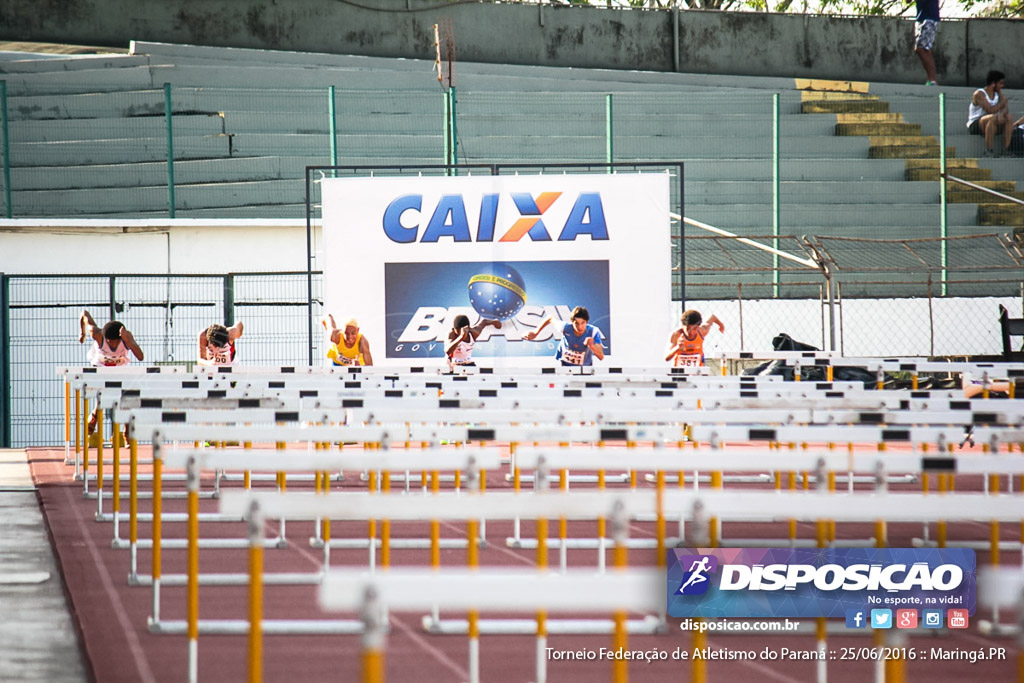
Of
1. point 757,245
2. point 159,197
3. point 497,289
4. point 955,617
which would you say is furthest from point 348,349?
point 955,617

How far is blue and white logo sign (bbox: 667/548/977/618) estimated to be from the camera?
488 centimetres

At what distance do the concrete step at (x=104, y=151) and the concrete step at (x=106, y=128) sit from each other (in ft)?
1.28

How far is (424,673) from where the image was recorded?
232 inches

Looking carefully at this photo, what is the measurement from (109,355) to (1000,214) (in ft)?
54.3

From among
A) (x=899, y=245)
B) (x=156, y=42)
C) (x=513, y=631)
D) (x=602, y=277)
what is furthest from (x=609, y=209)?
(x=156, y=42)

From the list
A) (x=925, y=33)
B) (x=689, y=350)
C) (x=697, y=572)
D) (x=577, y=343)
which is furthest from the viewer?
(x=925, y=33)

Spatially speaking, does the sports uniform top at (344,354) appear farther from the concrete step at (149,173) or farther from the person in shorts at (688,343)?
the concrete step at (149,173)

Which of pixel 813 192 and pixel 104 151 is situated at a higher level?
pixel 104 151

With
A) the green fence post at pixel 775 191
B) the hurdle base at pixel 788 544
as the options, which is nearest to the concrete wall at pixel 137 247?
the green fence post at pixel 775 191

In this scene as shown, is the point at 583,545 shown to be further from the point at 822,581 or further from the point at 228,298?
the point at 228,298

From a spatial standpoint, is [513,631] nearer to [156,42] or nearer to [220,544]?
[220,544]

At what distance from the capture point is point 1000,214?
2423 centimetres

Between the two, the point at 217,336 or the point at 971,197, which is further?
the point at 971,197

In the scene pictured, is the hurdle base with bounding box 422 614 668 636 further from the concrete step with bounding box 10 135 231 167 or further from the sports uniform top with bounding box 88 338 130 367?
the concrete step with bounding box 10 135 231 167
